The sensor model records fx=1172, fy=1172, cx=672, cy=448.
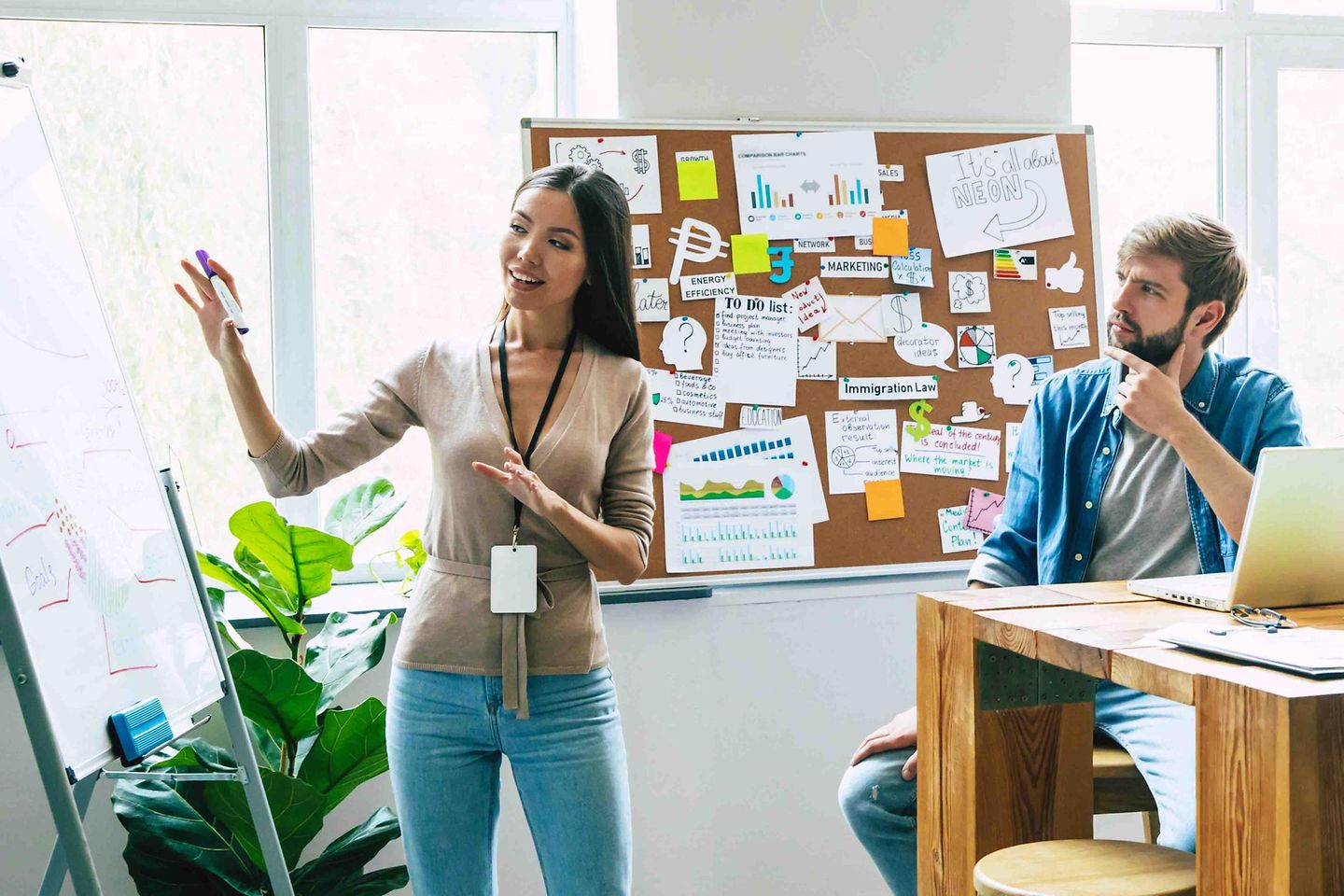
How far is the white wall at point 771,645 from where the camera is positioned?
8.43 feet

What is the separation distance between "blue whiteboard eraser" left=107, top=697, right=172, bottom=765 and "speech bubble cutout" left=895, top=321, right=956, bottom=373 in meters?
1.76

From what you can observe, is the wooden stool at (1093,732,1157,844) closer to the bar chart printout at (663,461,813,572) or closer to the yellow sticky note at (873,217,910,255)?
the bar chart printout at (663,461,813,572)

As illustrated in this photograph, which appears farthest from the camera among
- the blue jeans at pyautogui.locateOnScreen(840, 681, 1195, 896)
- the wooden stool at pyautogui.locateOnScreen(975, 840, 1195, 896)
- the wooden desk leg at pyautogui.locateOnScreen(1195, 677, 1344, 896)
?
the blue jeans at pyautogui.locateOnScreen(840, 681, 1195, 896)

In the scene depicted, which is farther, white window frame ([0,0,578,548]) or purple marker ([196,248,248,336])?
white window frame ([0,0,578,548])

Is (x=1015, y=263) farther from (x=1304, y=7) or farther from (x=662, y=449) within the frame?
(x=1304, y=7)

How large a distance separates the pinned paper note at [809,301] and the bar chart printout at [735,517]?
12.6 inches

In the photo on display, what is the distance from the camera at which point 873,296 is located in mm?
2686

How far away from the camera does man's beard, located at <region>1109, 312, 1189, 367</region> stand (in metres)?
1.94

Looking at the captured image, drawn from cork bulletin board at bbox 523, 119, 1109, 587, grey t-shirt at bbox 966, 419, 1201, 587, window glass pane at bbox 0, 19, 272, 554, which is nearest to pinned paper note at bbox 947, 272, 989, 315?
cork bulletin board at bbox 523, 119, 1109, 587

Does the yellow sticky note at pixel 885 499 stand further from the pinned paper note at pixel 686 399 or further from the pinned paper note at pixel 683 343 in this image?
the pinned paper note at pixel 683 343

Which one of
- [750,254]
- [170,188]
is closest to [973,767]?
[750,254]

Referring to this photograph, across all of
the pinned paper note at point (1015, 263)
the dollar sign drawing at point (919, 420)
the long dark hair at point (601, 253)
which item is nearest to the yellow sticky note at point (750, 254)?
the dollar sign drawing at point (919, 420)

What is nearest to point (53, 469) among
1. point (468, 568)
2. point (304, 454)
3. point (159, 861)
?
point (304, 454)

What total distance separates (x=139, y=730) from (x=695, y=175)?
5.34 ft
